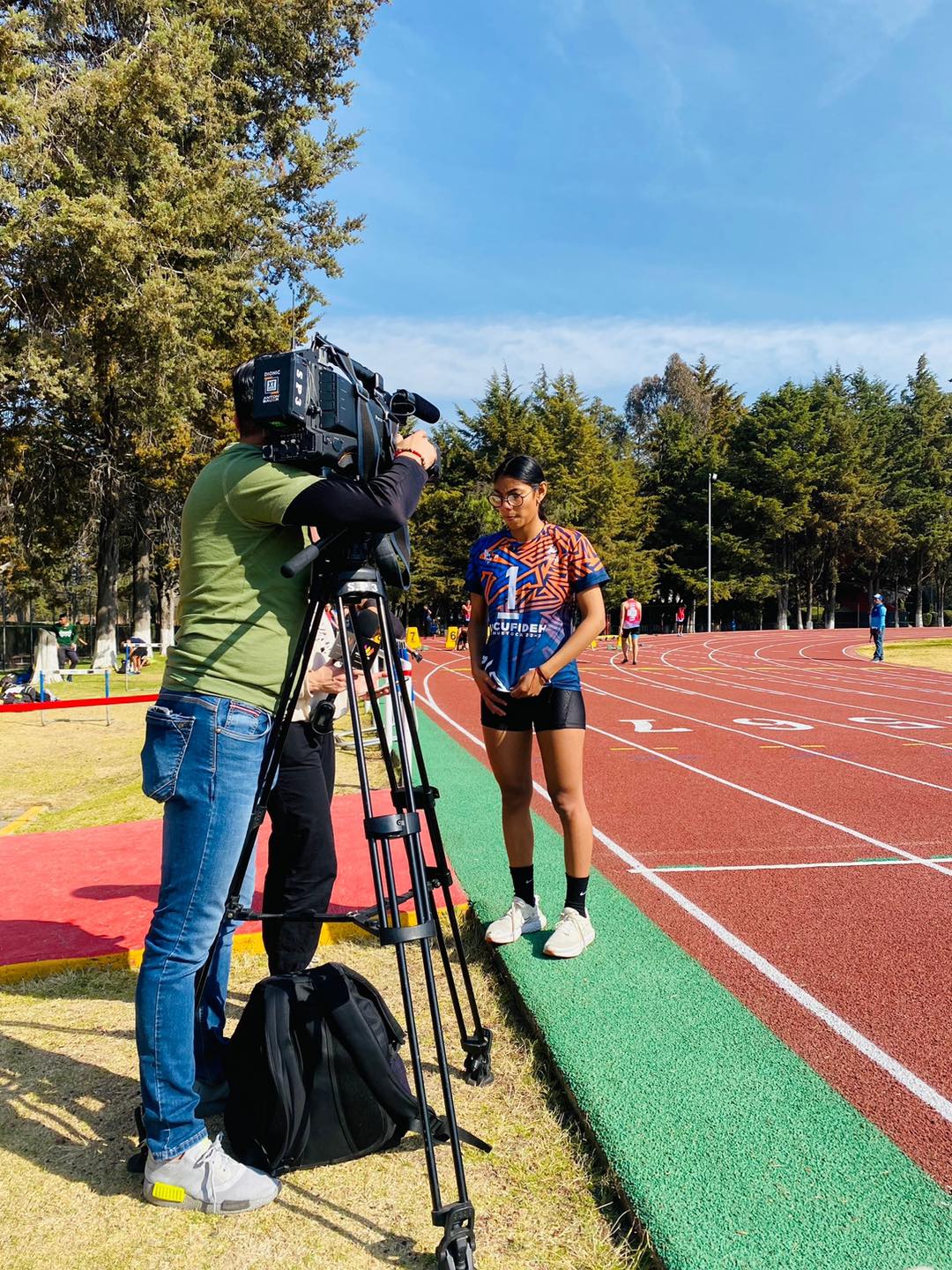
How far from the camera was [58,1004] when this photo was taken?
10.9ft

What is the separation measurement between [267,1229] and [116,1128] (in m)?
0.70

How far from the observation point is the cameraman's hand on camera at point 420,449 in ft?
7.23

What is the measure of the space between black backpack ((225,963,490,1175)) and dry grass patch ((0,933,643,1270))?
0.13m

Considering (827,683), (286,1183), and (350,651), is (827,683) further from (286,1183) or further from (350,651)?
(286,1183)

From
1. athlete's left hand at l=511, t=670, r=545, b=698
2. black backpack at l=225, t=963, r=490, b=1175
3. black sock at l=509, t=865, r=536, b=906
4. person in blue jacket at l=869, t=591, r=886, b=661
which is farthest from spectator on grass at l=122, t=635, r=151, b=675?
person in blue jacket at l=869, t=591, r=886, b=661

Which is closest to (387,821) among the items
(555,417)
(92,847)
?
(92,847)

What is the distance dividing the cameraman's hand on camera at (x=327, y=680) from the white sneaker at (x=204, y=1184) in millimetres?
1219

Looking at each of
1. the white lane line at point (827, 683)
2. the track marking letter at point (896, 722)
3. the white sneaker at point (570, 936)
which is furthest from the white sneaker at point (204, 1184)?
the white lane line at point (827, 683)

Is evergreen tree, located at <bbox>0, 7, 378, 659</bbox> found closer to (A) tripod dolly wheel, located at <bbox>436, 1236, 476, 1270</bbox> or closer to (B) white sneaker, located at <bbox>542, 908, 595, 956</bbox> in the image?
(B) white sneaker, located at <bbox>542, 908, 595, 956</bbox>

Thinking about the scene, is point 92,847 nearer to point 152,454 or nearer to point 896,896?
point 896,896

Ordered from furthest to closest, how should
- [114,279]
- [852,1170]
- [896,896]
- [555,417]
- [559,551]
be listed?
[555,417] < [114,279] < [896,896] < [559,551] < [852,1170]

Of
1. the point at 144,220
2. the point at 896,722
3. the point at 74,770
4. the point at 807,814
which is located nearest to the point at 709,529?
the point at 144,220

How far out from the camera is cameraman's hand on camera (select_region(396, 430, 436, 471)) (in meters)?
2.21

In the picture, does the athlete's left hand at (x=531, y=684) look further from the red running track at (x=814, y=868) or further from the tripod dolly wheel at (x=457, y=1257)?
the tripod dolly wheel at (x=457, y=1257)
